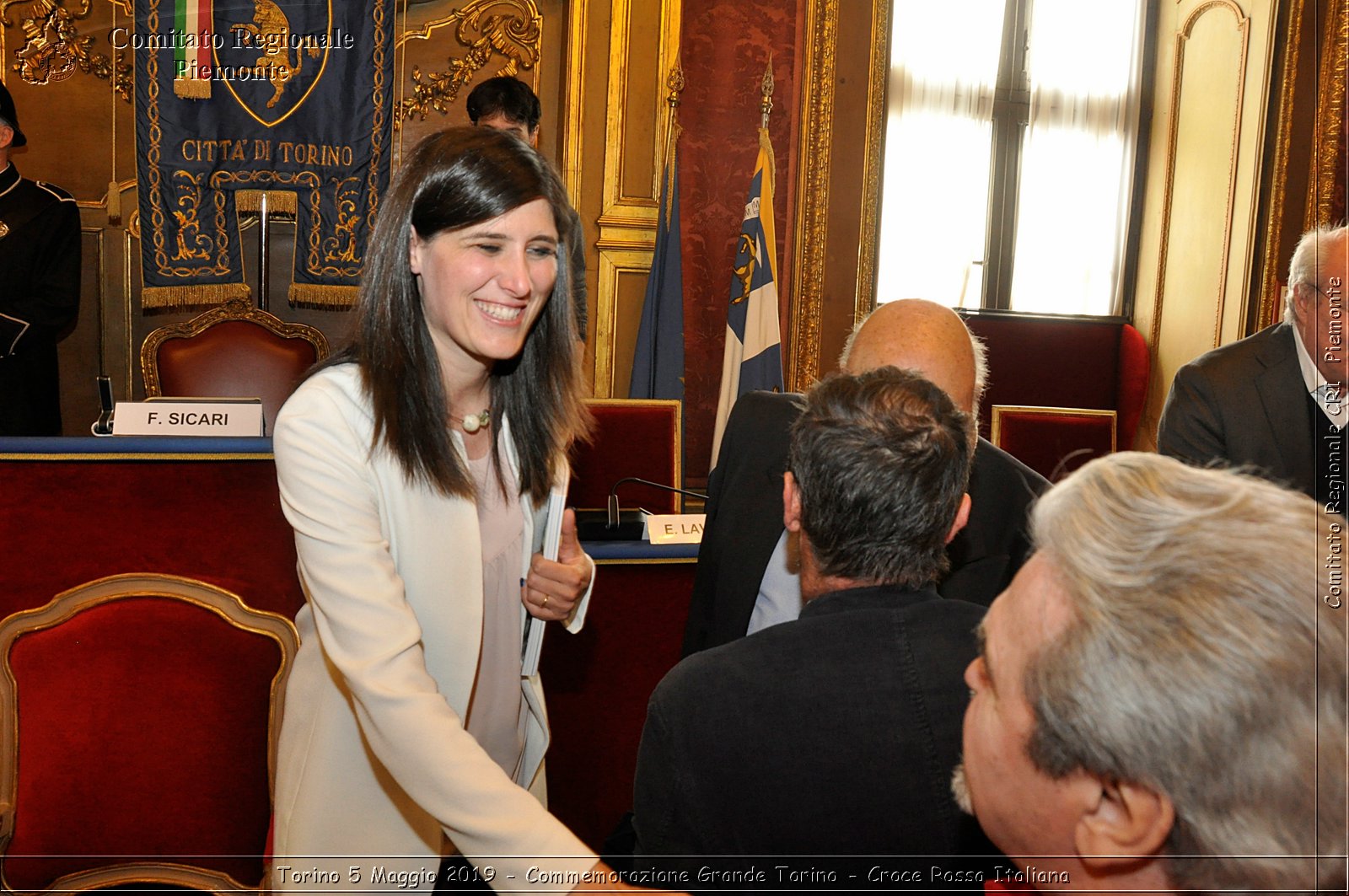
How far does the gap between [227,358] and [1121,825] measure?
5.13 m

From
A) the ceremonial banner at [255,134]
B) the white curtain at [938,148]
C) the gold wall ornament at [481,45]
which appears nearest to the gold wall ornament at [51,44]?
the ceremonial banner at [255,134]

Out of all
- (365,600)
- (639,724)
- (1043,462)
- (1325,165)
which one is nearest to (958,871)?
(365,600)

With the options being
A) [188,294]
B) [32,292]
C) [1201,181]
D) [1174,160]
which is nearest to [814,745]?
[32,292]

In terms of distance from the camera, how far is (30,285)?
4.89m

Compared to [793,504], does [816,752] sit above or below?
below

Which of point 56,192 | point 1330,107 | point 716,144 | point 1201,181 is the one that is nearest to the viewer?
point 56,192

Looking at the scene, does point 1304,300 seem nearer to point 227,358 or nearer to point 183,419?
point 183,419

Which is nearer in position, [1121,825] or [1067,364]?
[1121,825]

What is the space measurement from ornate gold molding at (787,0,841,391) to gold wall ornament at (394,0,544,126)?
1.73 metres

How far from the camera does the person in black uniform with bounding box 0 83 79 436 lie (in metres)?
4.79

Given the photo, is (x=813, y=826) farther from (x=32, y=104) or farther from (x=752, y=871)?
(x=32, y=104)

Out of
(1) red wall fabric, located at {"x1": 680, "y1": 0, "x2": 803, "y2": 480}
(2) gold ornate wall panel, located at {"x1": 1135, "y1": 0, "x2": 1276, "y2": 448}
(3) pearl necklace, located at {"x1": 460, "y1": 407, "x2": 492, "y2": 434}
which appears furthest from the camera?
(2) gold ornate wall panel, located at {"x1": 1135, "y1": 0, "x2": 1276, "y2": 448}

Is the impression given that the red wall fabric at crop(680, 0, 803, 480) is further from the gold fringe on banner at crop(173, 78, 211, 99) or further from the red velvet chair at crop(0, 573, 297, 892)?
the red velvet chair at crop(0, 573, 297, 892)

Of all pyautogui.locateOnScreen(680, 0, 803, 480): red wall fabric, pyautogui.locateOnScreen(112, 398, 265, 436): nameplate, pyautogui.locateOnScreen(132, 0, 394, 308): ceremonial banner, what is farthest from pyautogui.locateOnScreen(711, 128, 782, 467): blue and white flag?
pyautogui.locateOnScreen(112, 398, 265, 436): nameplate
